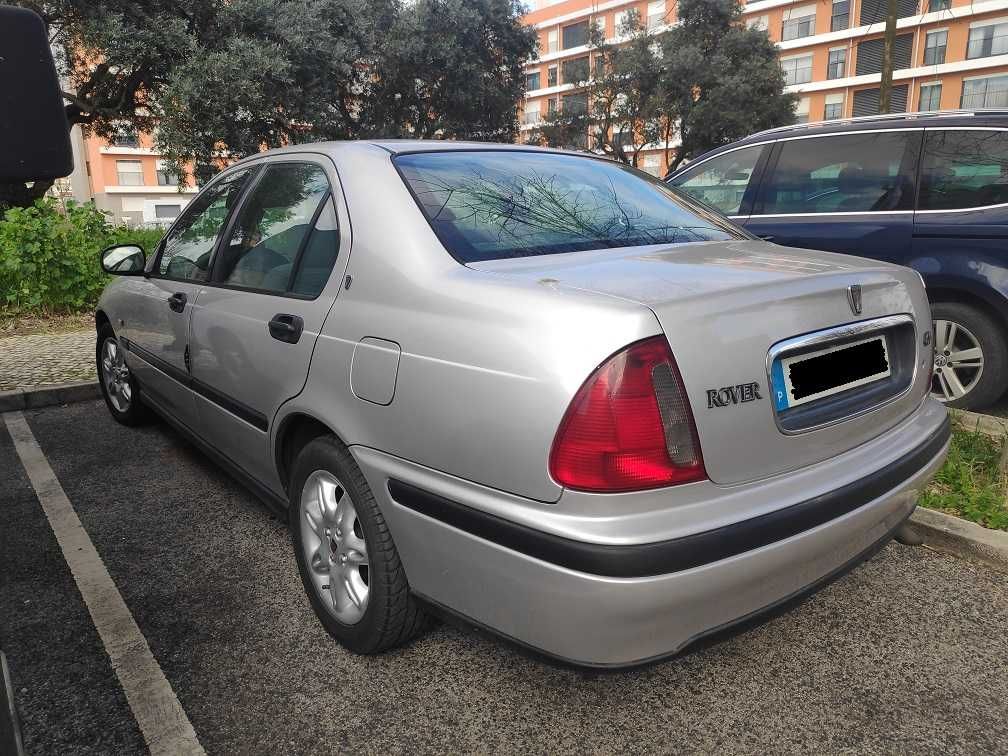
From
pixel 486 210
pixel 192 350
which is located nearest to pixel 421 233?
pixel 486 210

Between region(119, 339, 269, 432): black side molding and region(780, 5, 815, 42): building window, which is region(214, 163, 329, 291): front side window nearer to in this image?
region(119, 339, 269, 432): black side molding

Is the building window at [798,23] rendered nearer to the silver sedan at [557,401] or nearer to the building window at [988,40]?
the building window at [988,40]

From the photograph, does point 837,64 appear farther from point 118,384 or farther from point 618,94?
point 118,384

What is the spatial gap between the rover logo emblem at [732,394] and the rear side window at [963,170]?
3.47 meters

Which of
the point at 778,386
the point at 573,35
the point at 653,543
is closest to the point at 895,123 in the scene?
the point at 778,386

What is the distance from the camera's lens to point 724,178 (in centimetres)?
543

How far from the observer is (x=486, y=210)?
7.50 ft

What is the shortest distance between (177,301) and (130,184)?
61.7 meters

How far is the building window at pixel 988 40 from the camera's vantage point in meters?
39.5

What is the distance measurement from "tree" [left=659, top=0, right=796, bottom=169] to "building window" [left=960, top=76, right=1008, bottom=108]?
51.5 ft

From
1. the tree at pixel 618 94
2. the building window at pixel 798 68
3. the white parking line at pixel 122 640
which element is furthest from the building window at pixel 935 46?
the white parking line at pixel 122 640

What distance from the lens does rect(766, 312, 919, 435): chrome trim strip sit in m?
1.74

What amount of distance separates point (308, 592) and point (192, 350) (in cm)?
125

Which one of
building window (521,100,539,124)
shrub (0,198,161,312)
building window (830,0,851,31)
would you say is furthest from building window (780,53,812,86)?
shrub (0,198,161,312)
